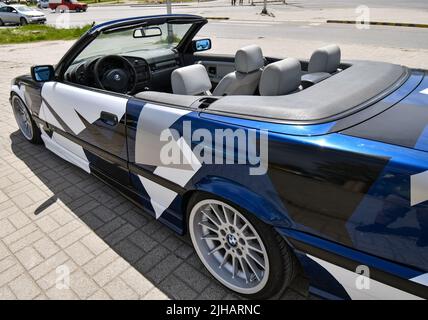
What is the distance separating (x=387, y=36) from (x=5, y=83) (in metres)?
12.3

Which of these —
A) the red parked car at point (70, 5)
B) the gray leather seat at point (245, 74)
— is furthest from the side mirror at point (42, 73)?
the red parked car at point (70, 5)

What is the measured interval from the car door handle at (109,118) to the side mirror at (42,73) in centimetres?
98

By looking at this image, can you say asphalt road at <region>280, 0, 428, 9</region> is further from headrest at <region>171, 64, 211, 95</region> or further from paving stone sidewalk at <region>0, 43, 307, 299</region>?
paving stone sidewalk at <region>0, 43, 307, 299</region>

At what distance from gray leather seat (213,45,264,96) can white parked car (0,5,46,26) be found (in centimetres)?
2504

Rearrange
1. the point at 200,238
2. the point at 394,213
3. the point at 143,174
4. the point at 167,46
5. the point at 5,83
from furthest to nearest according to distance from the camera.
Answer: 1. the point at 5,83
2. the point at 167,46
3. the point at 143,174
4. the point at 200,238
5. the point at 394,213

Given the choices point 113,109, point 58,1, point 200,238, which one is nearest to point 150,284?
point 200,238

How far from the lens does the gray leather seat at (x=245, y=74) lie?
8.59ft

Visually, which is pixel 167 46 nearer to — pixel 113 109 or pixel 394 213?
pixel 113 109

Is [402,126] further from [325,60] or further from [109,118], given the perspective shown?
[109,118]

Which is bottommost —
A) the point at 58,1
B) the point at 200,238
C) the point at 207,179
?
the point at 200,238

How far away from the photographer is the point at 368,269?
145cm

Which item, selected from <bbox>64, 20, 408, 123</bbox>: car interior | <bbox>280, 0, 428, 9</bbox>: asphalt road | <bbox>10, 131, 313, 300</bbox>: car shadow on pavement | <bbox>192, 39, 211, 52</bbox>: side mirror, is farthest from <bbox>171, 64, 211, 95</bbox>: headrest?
<bbox>280, 0, 428, 9</bbox>: asphalt road

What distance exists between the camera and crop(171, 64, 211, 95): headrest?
98.2 inches

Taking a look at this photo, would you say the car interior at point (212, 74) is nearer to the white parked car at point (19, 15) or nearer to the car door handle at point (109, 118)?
the car door handle at point (109, 118)
